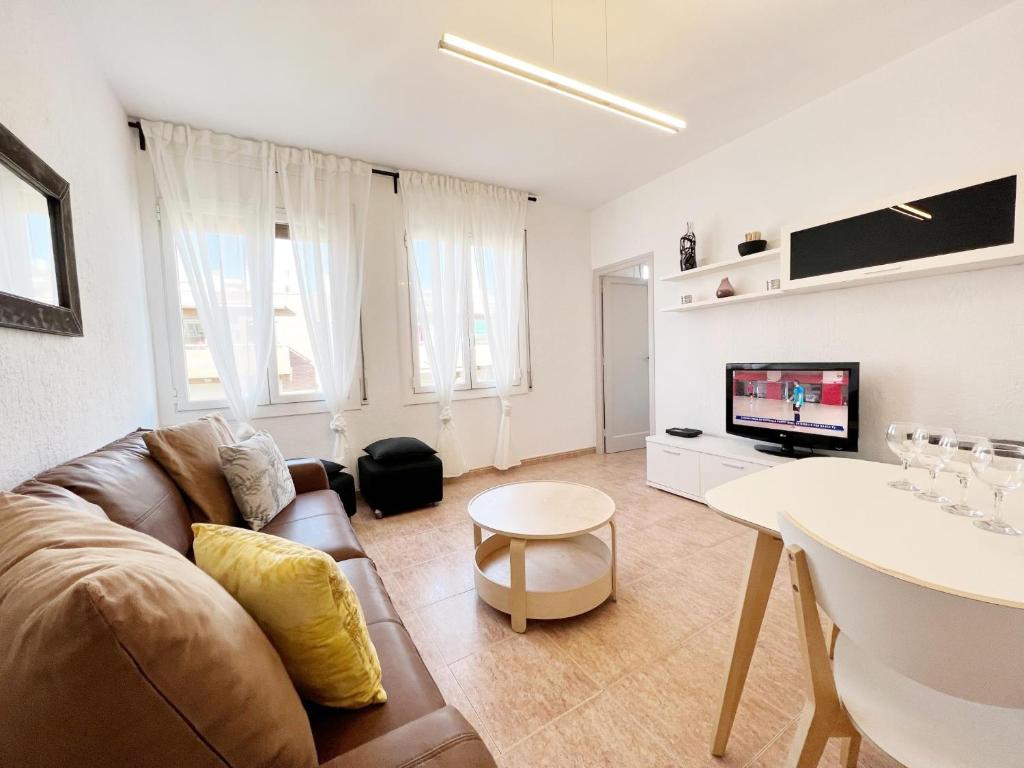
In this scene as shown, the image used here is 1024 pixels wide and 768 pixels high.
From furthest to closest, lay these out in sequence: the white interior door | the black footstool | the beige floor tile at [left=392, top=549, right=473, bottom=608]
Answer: the white interior door → the black footstool → the beige floor tile at [left=392, top=549, right=473, bottom=608]

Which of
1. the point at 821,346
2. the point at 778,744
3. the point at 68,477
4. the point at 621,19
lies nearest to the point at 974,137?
the point at 821,346

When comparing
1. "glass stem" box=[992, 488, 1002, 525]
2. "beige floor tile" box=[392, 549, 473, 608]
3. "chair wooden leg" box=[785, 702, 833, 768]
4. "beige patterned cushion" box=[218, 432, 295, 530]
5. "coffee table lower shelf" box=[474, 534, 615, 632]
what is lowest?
"beige floor tile" box=[392, 549, 473, 608]

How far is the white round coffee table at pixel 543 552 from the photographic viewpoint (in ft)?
6.11

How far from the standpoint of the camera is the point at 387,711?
901 millimetres

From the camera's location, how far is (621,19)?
2.14m

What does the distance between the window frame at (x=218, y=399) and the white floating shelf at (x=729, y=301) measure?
2.88 metres

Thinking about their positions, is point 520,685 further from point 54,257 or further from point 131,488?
point 54,257

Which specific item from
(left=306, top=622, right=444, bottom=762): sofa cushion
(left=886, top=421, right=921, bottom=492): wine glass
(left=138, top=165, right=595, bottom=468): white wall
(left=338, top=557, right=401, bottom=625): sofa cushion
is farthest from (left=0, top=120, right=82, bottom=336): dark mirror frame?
(left=886, top=421, right=921, bottom=492): wine glass

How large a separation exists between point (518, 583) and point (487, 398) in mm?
2658

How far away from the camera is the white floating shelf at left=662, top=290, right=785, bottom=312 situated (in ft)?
10.3

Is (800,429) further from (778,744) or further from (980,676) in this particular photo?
(980,676)

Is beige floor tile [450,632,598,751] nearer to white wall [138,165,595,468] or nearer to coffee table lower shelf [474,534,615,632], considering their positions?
coffee table lower shelf [474,534,615,632]

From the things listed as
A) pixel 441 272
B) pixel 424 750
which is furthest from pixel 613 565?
pixel 441 272

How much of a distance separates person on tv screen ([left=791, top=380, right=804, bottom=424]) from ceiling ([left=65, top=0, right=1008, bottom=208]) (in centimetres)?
201
